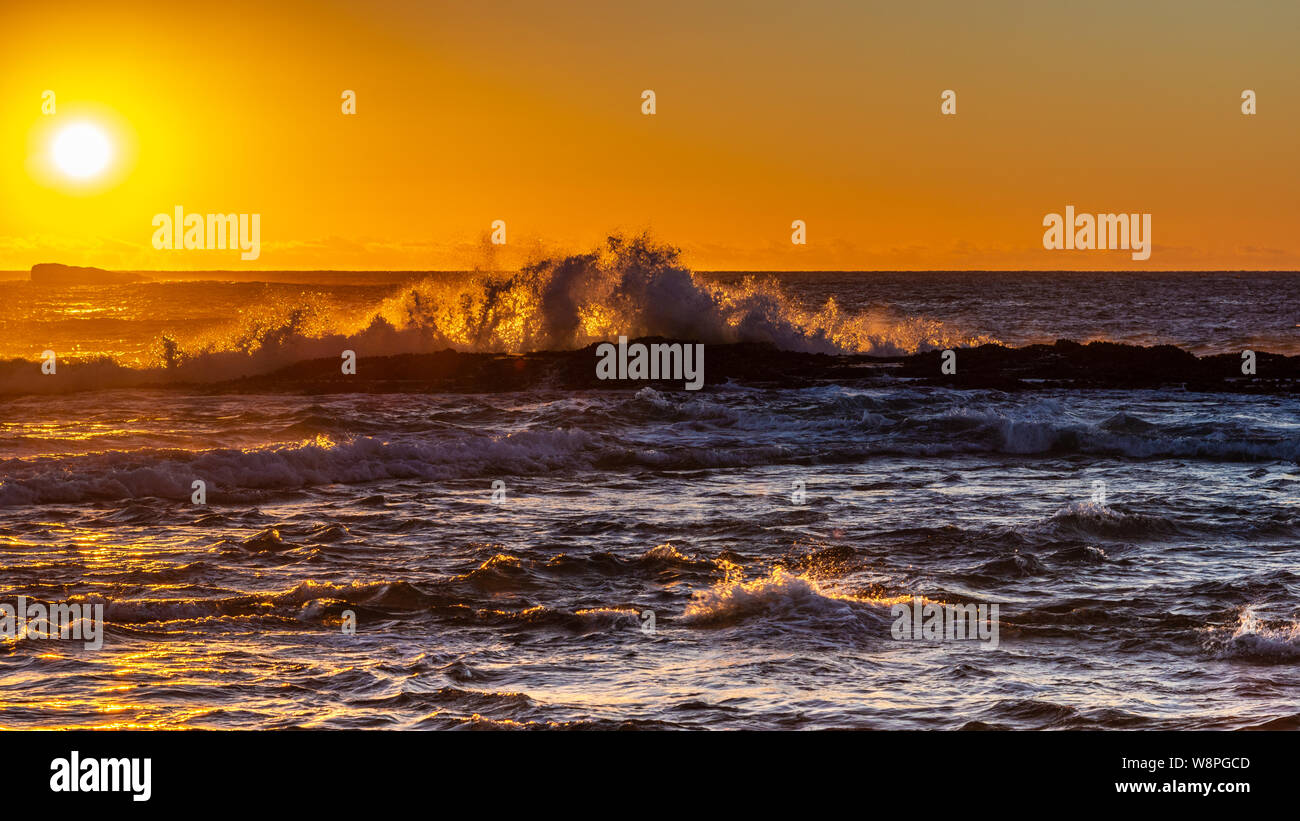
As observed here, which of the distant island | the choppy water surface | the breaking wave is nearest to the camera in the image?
the choppy water surface

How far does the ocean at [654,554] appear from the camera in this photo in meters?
6.52

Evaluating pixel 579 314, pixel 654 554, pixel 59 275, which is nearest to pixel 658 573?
pixel 654 554

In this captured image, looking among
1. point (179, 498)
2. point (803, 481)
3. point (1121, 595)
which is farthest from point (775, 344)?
point (1121, 595)

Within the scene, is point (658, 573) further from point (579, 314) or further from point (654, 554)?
point (579, 314)

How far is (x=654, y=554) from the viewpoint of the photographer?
10422mm

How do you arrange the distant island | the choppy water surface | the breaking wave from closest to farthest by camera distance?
the choppy water surface, the breaking wave, the distant island

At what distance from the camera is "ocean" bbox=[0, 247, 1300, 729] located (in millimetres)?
6520

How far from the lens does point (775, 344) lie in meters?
35.7

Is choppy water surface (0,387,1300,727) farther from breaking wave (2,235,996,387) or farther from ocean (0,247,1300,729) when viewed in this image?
breaking wave (2,235,996,387)

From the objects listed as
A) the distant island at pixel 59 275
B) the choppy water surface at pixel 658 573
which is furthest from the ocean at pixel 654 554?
the distant island at pixel 59 275

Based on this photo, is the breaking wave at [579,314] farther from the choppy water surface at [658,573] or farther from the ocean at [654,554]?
the choppy water surface at [658,573]

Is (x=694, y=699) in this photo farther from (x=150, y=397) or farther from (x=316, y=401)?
(x=150, y=397)

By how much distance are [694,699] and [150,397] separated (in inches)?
894

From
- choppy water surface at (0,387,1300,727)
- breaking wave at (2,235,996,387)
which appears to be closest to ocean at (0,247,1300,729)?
choppy water surface at (0,387,1300,727)
